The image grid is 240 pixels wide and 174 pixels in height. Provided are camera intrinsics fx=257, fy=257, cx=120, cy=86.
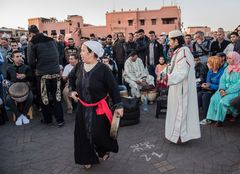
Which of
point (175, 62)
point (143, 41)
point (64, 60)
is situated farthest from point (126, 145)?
point (143, 41)

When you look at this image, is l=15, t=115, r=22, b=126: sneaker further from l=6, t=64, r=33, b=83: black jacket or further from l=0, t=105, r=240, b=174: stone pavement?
l=6, t=64, r=33, b=83: black jacket

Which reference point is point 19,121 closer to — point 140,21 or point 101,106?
point 101,106

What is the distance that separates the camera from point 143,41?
9.28m

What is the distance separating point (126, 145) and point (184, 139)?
103 centimetres

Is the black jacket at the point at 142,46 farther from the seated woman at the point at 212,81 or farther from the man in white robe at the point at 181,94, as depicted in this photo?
the man in white robe at the point at 181,94

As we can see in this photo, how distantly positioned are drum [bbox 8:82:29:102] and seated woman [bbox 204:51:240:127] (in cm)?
424

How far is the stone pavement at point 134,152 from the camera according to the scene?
3.75m

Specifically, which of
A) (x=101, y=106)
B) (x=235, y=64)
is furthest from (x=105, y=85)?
(x=235, y=64)

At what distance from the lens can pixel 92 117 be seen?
351 centimetres

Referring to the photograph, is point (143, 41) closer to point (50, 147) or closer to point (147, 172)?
point (50, 147)

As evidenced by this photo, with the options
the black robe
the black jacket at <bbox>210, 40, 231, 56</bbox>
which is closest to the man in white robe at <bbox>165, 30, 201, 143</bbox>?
the black robe

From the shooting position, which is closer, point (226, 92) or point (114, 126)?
point (114, 126)

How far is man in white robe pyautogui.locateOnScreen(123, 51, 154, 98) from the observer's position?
768 cm

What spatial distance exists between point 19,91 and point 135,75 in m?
3.44
